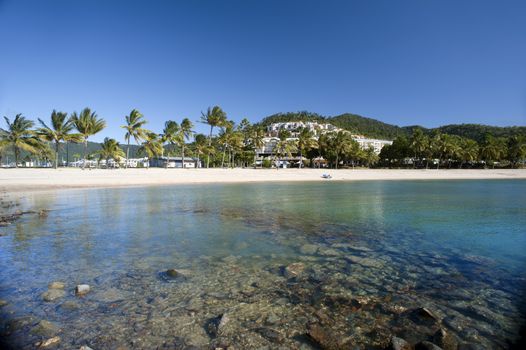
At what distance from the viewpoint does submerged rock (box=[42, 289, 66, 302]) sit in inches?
215

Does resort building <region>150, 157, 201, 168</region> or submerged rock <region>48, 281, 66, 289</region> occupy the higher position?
resort building <region>150, 157, 201, 168</region>

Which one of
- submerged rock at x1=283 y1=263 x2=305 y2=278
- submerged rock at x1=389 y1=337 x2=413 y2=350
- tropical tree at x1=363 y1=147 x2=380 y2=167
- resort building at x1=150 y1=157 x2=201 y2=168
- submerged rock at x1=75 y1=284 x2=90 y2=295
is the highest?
tropical tree at x1=363 y1=147 x2=380 y2=167

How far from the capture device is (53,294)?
5.64m

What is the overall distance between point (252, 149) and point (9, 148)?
6602 centimetres

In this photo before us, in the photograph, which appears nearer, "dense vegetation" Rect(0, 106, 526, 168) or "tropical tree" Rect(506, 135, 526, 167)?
"dense vegetation" Rect(0, 106, 526, 168)

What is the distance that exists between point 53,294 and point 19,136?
193 ft

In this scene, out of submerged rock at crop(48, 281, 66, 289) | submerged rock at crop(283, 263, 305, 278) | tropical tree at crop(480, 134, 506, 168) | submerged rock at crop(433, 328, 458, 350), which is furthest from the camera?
tropical tree at crop(480, 134, 506, 168)

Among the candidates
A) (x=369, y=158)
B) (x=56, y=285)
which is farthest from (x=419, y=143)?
(x=56, y=285)

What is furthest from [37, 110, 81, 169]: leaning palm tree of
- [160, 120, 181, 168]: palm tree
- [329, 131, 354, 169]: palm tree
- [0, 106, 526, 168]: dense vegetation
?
[329, 131, 354, 169]: palm tree

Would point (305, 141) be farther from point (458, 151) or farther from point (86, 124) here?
point (86, 124)

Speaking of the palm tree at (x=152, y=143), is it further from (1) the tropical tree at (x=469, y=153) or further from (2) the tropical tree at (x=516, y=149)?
(2) the tropical tree at (x=516, y=149)

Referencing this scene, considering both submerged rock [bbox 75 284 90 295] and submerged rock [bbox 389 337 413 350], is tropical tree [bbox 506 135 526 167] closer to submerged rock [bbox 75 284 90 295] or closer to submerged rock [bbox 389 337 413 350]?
submerged rock [bbox 389 337 413 350]

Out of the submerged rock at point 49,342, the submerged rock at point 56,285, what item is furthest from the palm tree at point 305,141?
the submerged rock at point 49,342

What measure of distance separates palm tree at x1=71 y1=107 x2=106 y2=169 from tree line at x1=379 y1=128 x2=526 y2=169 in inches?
3495
